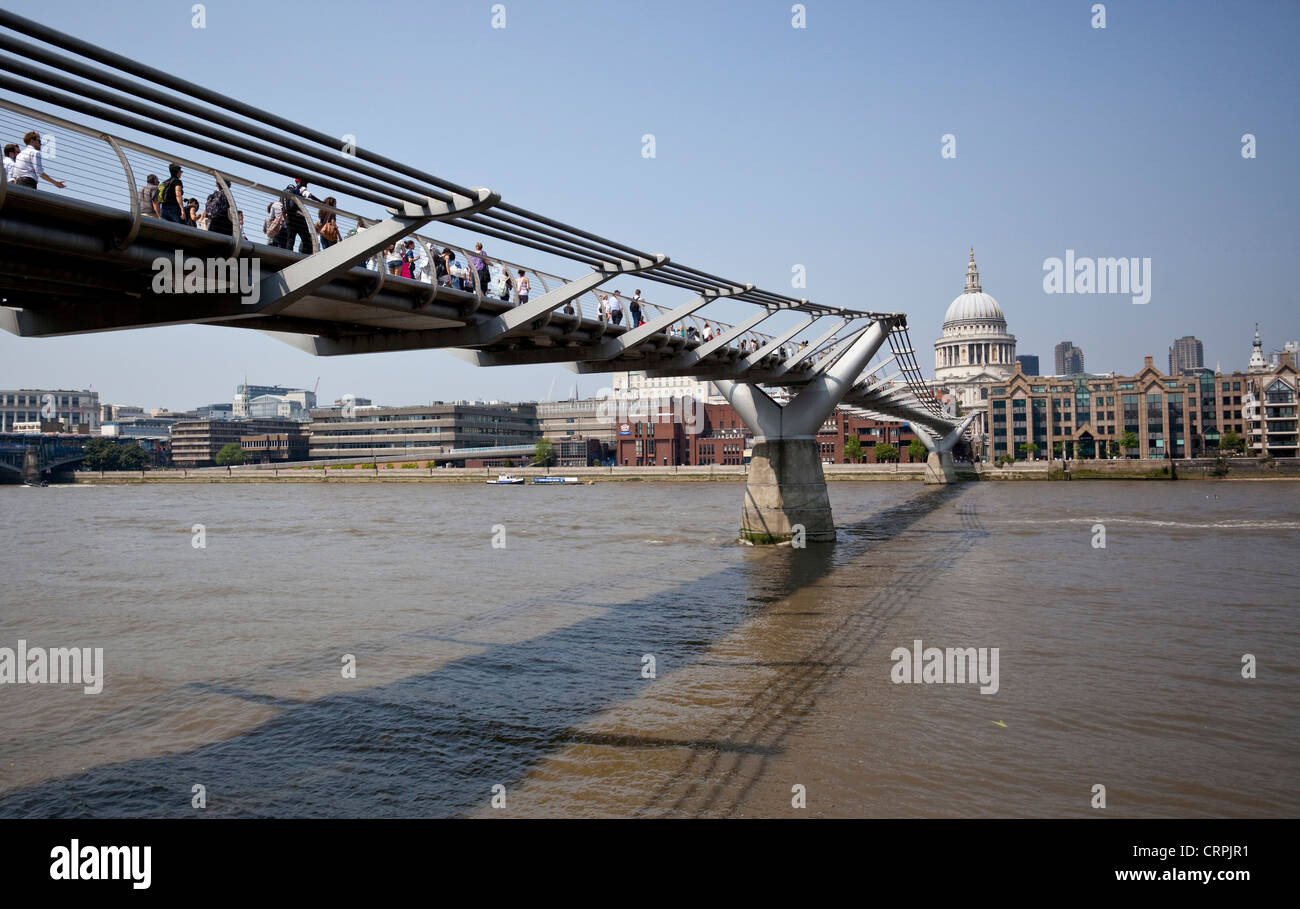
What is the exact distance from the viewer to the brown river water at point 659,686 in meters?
8.26

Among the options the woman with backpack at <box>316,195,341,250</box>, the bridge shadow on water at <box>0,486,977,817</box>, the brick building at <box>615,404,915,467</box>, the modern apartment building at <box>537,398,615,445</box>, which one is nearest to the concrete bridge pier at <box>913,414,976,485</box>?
the brick building at <box>615,404,915,467</box>

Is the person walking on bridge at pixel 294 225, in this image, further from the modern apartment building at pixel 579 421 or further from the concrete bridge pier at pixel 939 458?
the modern apartment building at pixel 579 421

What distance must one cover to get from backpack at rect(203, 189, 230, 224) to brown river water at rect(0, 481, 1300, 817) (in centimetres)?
516

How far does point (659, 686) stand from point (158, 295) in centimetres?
704

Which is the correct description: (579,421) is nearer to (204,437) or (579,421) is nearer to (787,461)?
(204,437)

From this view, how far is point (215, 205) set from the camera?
357 inches

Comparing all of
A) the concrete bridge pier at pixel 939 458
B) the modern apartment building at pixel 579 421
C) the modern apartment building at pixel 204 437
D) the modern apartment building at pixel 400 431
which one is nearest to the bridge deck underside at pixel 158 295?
the concrete bridge pier at pixel 939 458

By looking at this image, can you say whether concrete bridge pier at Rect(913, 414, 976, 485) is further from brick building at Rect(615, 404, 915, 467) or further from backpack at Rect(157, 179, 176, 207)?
backpack at Rect(157, 179, 176, 207)

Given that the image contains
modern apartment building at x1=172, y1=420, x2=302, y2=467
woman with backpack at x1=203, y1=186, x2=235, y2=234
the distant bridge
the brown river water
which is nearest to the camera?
the brown river water

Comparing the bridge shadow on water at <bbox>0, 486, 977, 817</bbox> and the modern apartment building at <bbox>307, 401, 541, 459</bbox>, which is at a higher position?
the modern apartment building at <bbox>307, 401, 541, 459</bbox>

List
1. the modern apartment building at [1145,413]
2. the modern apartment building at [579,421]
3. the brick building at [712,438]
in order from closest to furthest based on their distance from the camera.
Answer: the modern apartment building at [1145,413] < the brick building at [712,438] < the modern apartment building at [579,421]

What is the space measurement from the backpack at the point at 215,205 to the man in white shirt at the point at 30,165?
1649 millimetres

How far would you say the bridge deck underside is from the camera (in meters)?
7.86

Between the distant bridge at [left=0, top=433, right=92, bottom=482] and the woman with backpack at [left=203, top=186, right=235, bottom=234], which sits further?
the distant bridge at [left=0, top=433, right=92, bottom=482]
